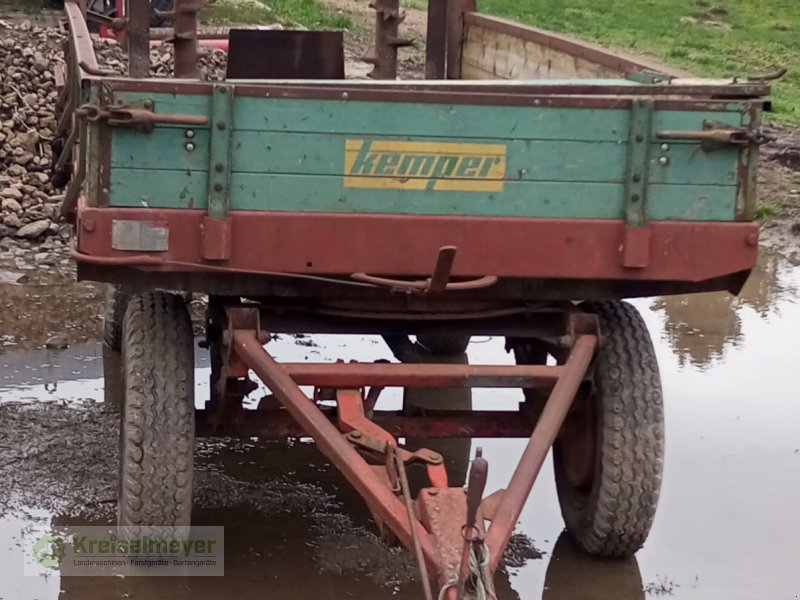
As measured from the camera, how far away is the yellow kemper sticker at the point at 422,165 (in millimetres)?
3936

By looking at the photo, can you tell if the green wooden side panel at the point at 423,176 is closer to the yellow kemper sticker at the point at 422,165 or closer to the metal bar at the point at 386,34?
the yellow kemper sticker at the point at 422,165

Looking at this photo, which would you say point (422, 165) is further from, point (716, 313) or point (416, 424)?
point (716, 313)

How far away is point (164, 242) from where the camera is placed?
3.85 m

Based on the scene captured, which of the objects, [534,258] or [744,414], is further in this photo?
[744,414]

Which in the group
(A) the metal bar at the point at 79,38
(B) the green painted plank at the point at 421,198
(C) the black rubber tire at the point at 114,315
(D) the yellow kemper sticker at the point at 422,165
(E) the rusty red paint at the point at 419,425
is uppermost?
(A) the metal bar at the point at 79,38

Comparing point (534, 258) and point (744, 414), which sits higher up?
point (534, 258)

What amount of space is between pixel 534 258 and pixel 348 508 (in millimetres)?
1475

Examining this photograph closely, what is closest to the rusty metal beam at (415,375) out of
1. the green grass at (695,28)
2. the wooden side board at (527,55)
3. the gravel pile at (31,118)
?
the wooden side board at (527,55)

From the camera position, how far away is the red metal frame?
137 inches

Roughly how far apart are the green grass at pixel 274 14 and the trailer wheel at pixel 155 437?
1235cm

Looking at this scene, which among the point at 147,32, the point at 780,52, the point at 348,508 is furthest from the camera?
the point at 780,52

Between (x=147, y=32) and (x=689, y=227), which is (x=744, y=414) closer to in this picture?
(x=689, y=227)

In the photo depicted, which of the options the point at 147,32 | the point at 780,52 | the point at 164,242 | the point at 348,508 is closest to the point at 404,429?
the point at 348,508

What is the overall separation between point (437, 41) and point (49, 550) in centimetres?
352
